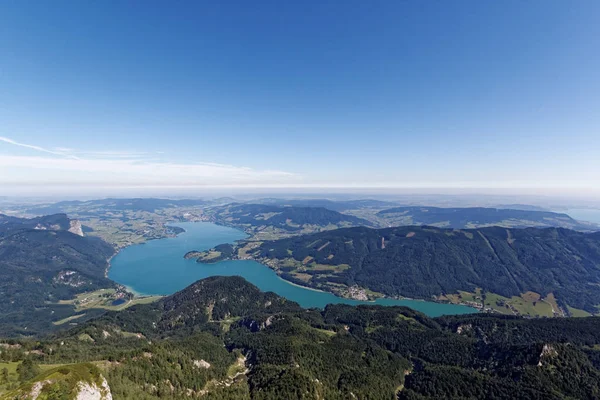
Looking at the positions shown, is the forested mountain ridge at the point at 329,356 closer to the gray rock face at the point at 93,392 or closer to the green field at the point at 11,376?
the green field at the point at 11,376

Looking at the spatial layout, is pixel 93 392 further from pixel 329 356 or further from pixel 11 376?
pixel 329 356

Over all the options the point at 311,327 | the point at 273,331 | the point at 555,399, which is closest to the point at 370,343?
the point at 311,327

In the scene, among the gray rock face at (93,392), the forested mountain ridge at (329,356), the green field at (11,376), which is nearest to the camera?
the gray rock face at (93,392)

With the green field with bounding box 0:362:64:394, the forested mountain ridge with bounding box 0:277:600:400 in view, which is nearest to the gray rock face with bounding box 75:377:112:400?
the forested mountain ridge with bounding box 0:277:600:400

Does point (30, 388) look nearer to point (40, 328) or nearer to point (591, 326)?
point (40, 328)

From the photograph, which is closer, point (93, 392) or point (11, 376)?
point (93, 392)

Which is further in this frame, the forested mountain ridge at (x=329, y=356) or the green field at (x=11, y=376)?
the forested mountain ridge at (x=329, y=356)

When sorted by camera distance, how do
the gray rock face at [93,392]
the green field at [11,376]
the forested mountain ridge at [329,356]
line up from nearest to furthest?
the gray rock face at [93,392] → the green field at [11,376] → the forested mountain ridge at [329,356]

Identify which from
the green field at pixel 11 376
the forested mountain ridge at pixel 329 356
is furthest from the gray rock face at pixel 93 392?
the green field at pixel 11 376

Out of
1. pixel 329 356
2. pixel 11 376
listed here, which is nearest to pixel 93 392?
pixel 11 376
